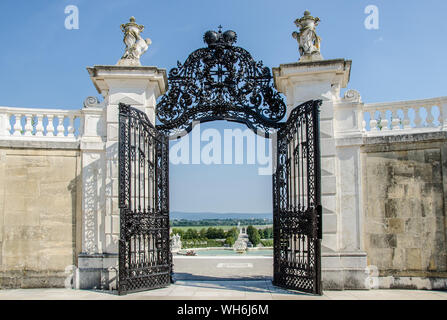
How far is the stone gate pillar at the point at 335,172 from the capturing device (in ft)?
24.0

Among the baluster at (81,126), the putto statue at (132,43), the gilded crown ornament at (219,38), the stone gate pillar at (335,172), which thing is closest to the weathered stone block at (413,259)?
the stone gate pillar at (335,172)

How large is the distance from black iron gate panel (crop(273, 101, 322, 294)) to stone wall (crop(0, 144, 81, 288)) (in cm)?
390

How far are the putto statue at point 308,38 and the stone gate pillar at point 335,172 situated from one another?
122mm

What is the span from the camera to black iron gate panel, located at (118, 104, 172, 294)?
6945mm

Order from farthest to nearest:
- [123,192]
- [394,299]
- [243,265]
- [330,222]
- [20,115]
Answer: [243,265]
[20,115]
[330,222]
[123,192]
[394,299]

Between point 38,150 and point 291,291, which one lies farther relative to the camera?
point 38,150

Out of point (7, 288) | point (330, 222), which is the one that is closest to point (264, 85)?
point (330, 222)

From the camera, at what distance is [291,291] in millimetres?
7137

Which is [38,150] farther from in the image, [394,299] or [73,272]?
[394,299]

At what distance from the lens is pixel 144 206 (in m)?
7.33

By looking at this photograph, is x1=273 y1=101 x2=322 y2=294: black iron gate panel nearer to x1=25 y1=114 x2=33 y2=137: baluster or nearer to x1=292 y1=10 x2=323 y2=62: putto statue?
x1=292 y1=10 x2=323 y2=62: putto statue

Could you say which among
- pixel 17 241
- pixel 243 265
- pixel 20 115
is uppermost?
pixel 20 115

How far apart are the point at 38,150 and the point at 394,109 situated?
6.97 meters

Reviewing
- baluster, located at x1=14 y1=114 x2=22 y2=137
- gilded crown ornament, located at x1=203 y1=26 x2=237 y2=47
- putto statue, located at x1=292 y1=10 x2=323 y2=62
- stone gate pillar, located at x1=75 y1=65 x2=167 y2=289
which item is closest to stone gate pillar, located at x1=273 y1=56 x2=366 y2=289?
putto statue, located at x1=292 y1=10 x2=323 y2=62
